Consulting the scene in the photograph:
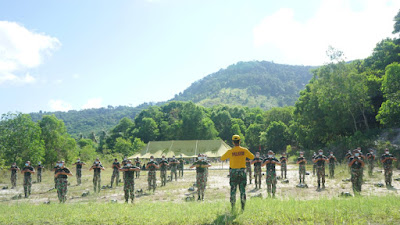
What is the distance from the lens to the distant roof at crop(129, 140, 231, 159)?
1644 inches

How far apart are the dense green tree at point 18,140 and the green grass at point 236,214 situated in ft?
105

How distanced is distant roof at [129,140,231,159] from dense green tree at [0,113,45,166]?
13946 mm

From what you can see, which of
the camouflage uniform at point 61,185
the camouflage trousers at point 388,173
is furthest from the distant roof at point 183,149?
the camouflage uniform at point 61,185

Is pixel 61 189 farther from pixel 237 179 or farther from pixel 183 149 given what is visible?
pixel 183 149

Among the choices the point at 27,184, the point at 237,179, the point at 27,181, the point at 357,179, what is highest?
the point at 237,179

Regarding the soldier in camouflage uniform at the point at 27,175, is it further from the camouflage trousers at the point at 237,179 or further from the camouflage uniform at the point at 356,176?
the camouflage uniform at the point at 356,176

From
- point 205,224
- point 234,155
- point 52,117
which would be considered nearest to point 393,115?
point 234,155

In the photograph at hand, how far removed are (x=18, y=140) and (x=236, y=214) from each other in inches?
1517

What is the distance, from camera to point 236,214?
8.17 meters

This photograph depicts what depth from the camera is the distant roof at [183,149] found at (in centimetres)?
4175

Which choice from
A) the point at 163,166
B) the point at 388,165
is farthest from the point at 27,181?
the point at 388,165

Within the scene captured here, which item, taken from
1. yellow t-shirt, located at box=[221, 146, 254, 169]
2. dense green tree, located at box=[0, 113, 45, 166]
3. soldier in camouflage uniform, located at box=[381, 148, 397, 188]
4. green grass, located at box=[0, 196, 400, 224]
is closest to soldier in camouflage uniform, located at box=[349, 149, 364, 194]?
green grass, located at box=[0, 196, 400, 224]

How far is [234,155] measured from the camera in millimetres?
9234

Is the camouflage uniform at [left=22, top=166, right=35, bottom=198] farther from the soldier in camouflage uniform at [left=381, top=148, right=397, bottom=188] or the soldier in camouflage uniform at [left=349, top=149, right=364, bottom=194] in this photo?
the soldier in camouflage uniform at [left=381, top=148, right=397, bottom=188]
